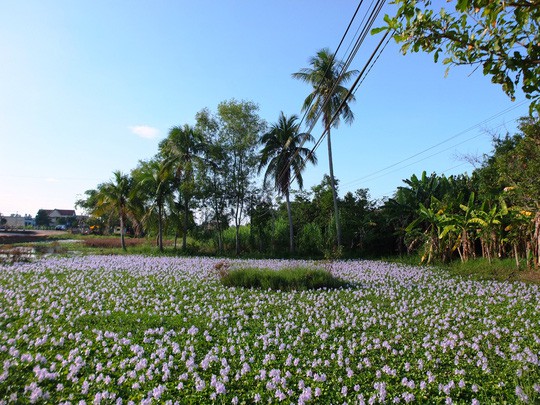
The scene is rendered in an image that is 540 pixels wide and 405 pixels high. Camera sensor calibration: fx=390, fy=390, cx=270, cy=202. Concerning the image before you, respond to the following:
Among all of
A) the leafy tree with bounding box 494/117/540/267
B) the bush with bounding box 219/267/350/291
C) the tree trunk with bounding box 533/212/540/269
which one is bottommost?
the bush with bounding box 219/267/350/291

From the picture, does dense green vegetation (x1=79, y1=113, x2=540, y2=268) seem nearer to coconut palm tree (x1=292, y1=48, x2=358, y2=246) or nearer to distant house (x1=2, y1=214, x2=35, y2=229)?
coconut palm tree (x1=292, y1=48, x2=358, y2=246)

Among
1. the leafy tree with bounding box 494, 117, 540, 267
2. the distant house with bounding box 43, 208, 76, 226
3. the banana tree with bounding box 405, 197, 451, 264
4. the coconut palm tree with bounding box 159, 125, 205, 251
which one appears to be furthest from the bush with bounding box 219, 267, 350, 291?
the distant house with bounding box 43, 208, 76, 226

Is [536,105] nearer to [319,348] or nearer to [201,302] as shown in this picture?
[319,348]

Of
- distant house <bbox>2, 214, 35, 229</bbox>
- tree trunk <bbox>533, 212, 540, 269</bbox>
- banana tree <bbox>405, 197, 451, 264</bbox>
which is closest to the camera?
tree trunk <bbox>533, 212, 540, 269</bbox>

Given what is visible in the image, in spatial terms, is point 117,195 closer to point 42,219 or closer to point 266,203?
point 266,203

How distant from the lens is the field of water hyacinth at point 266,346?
4.00 m

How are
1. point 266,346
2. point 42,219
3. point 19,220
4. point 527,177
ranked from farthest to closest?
point 19,220, point 42,219, point 527,177, point 266,346

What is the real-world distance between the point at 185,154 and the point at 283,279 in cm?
1482

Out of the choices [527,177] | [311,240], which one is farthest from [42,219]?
[527,177]

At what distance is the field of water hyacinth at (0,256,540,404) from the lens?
3996mm

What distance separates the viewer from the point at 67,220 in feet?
331

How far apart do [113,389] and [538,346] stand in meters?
5.52

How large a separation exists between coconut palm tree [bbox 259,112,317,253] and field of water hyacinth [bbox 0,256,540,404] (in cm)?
1393

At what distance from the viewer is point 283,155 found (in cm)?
2375
